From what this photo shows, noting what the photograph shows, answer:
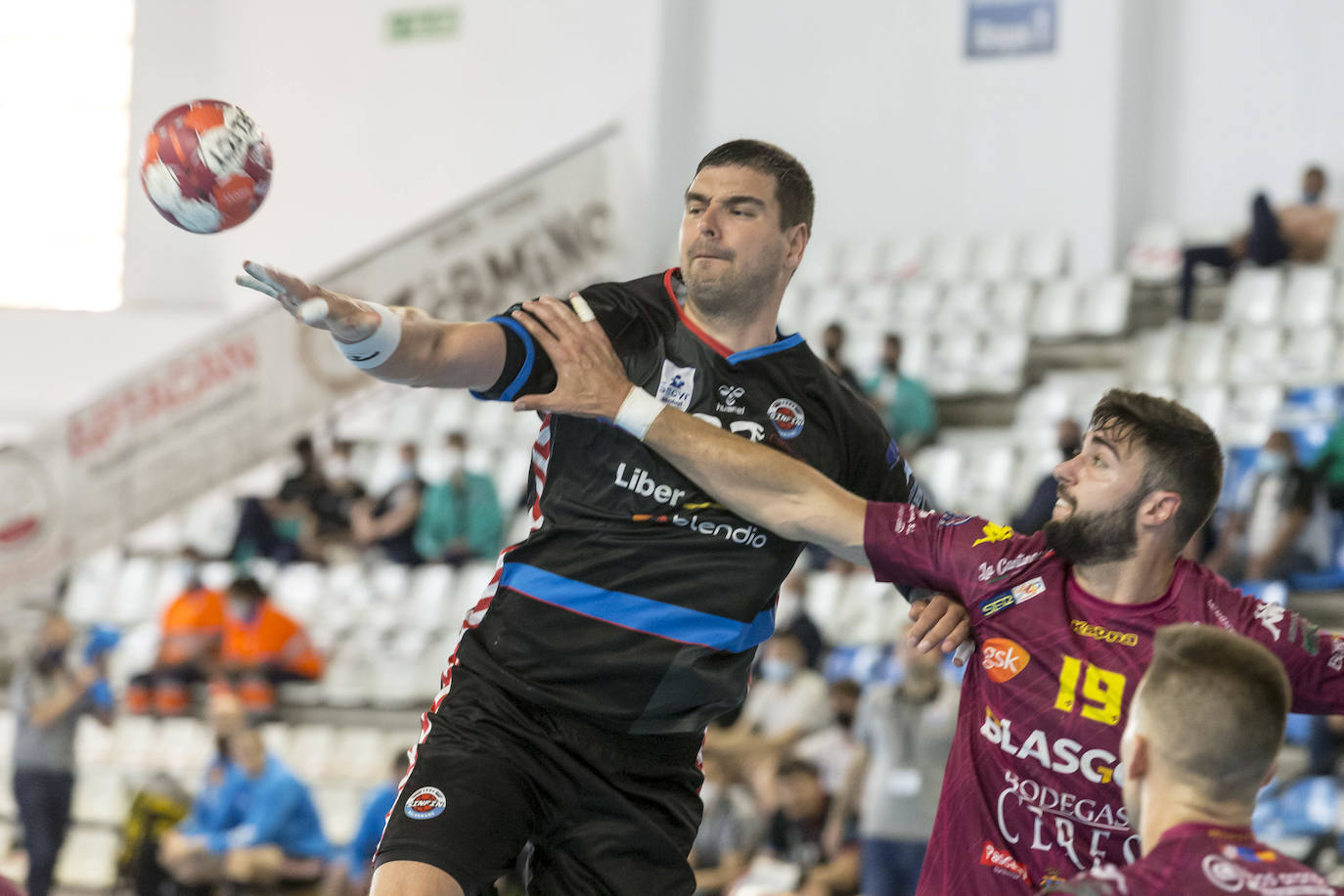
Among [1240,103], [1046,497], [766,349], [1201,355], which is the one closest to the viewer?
[766,349]

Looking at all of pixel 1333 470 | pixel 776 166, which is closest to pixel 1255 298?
pixel 1333 470

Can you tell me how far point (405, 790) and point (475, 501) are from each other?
965cm

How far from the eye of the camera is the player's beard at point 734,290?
4172 mm

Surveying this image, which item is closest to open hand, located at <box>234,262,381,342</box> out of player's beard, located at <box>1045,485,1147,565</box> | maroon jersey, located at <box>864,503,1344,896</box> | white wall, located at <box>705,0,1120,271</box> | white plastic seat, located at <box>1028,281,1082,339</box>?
maroon jersey, located at <box>864,503,1344,896</box>

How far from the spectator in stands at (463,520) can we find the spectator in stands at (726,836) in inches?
188

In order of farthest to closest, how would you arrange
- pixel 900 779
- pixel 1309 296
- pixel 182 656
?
pixel 1309 296 → pixel 182 656 → pixel 900 779

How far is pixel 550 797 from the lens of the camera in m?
3.99

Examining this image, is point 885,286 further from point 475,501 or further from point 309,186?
point 309,186

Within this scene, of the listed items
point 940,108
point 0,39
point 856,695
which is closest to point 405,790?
point 856,695

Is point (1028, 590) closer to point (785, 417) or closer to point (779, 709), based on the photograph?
point (785, 417)

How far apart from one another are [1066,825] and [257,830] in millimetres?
6876

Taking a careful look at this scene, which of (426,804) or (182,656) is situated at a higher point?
(426,804)

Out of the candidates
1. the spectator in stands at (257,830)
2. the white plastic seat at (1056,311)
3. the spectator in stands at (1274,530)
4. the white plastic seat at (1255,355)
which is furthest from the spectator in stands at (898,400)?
the spectator in stands at (257,830)

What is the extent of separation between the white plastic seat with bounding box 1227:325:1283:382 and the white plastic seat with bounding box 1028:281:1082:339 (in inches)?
64.3
